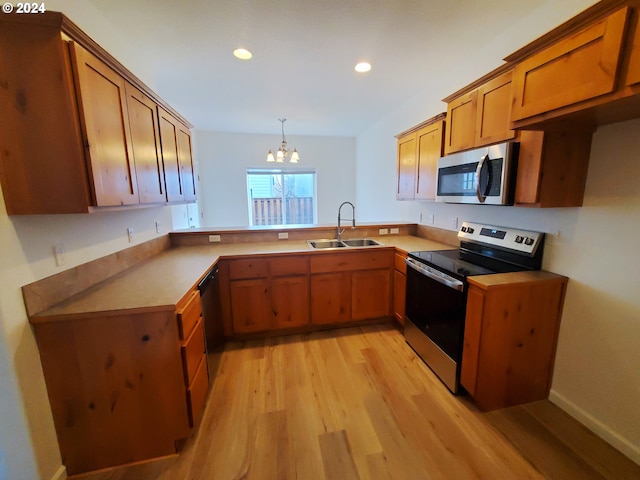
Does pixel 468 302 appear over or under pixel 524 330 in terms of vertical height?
over

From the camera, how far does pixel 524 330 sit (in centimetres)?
169

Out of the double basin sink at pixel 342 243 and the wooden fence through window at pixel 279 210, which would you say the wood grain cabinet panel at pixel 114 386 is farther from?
the wooden fence through window at pixel 279 210

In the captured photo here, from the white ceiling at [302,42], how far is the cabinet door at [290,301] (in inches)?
81.3

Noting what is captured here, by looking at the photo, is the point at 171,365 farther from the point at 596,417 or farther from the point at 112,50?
the point at 596,417

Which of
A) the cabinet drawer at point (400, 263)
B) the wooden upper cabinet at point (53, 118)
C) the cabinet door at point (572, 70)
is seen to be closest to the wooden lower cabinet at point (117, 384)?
the wooden upper cabinet at point (53, 118)

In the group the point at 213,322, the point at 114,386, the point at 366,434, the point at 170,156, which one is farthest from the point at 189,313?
the point at 170,156

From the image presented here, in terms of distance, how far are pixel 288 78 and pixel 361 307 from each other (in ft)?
8.53

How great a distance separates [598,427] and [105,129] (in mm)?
3287

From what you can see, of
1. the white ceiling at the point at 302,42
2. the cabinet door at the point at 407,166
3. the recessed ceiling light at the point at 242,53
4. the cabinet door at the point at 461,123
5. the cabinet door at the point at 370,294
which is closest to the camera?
the white ceiling at the point at 302,42

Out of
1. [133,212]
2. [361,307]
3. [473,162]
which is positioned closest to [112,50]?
[133,212]

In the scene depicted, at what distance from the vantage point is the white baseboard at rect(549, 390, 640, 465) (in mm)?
1412

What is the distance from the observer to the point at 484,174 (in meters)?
1.78

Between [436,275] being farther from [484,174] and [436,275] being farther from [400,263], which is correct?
[484,174]

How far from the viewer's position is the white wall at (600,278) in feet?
4.56
